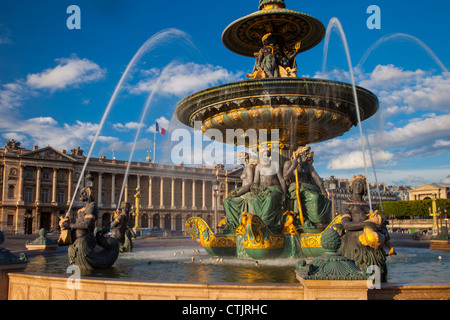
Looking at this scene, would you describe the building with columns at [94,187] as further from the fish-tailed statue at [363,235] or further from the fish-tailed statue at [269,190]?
the fish-tailed statue at [363,235]

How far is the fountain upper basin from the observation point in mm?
8688

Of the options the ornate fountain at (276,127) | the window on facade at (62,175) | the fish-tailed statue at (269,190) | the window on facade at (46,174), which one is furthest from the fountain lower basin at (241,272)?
the window on facade at (62,175)

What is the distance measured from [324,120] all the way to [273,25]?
300cm

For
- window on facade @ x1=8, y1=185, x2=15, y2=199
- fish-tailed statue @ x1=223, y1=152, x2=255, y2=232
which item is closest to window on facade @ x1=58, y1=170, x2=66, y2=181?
window on facade @ x1=8, y1=185, x2=15, y2=199

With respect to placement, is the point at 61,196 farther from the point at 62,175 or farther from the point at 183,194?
the point at 183,194

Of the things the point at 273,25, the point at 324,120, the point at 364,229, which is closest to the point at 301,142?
the point at 324,120

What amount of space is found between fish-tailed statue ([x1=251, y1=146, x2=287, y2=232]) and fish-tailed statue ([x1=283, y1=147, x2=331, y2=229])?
0.79 feet

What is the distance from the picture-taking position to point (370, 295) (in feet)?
12.9

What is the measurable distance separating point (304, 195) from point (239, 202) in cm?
158

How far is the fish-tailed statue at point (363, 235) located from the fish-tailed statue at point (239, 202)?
13.7ft

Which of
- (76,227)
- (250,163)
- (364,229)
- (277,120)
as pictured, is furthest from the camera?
(250,163)

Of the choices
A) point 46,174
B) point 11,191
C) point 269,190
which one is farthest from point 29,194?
point 269,190

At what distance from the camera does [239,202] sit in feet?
32.7
